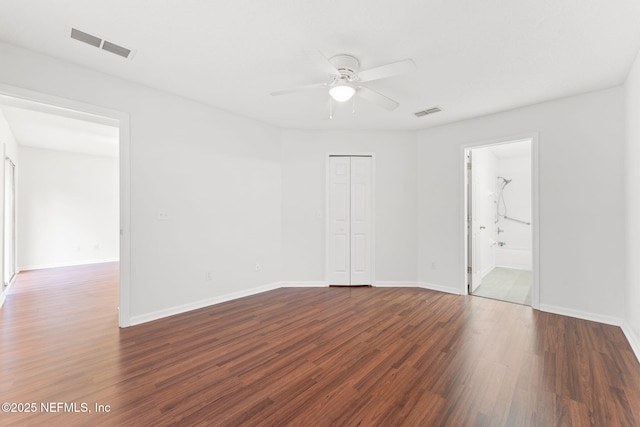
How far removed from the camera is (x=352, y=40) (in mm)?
2170

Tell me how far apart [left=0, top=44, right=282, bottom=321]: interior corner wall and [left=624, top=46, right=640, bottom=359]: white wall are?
163 inches

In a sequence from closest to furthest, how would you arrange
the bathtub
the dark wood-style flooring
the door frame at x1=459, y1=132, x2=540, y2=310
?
the dark wood-style flooring
the door frame at x1=459, y1=132, x2=540, y2=310
the bathtub

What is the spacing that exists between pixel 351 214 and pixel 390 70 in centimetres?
281

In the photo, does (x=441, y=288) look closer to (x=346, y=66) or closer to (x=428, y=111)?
(x=428, y=111)

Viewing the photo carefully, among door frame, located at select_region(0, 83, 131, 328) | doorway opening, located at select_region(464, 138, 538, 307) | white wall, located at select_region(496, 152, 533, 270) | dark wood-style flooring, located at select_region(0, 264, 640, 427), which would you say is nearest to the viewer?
dark wood-style flooring, located at select_region(0, 264, 640, 427)

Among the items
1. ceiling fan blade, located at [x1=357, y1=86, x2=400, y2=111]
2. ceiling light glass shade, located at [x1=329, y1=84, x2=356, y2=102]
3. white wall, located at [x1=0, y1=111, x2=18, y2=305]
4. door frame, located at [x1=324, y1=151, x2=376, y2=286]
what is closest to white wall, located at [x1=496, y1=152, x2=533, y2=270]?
door frame, located at [x1=324, y1=151, x2=376, y2=286]

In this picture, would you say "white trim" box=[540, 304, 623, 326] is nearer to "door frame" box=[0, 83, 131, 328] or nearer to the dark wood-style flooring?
the dark wood-style flooring

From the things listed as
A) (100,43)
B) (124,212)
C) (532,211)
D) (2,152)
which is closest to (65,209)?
(2,152)

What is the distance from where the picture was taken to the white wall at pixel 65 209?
5961mm

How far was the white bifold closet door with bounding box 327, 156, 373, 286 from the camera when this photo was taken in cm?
468

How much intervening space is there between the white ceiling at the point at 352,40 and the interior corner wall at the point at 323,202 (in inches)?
56.8

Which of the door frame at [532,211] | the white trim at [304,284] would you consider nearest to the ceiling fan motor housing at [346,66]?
the door frame at [532,211]

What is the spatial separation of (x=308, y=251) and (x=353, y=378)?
275 cm

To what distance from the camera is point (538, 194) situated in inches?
136
